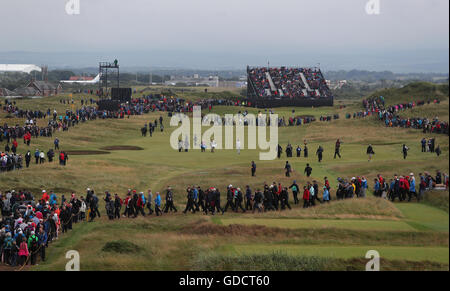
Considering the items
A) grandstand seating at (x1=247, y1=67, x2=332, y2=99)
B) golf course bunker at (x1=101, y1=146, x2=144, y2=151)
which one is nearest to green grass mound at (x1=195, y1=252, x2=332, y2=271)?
golf course bunker at (x1=101, y1=146, x2=144, y2=151)

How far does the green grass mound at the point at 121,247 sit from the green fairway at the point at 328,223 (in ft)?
18.0

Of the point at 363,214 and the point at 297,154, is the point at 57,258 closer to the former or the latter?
the point at 363,214

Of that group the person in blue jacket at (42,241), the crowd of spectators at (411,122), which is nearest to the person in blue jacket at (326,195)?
the person in blue jacket at (42,241)

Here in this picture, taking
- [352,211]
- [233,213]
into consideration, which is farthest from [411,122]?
[233,213]

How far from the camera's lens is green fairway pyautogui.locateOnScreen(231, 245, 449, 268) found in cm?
2338

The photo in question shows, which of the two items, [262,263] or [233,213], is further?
[233,213]

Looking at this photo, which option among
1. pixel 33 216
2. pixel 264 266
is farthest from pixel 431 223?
pixel 33 216

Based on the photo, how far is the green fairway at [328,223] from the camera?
2837 centimetres

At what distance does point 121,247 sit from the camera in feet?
86.9

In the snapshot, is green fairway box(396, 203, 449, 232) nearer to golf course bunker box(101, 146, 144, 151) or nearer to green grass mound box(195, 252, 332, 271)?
green grass mound box(195, 252, 332, 271)

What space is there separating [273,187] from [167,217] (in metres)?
6.65

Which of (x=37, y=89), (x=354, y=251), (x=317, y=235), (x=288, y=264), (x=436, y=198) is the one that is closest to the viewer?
(x=288, y=264)

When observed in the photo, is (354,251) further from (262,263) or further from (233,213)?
(233,213)

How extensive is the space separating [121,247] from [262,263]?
22.6 ft
